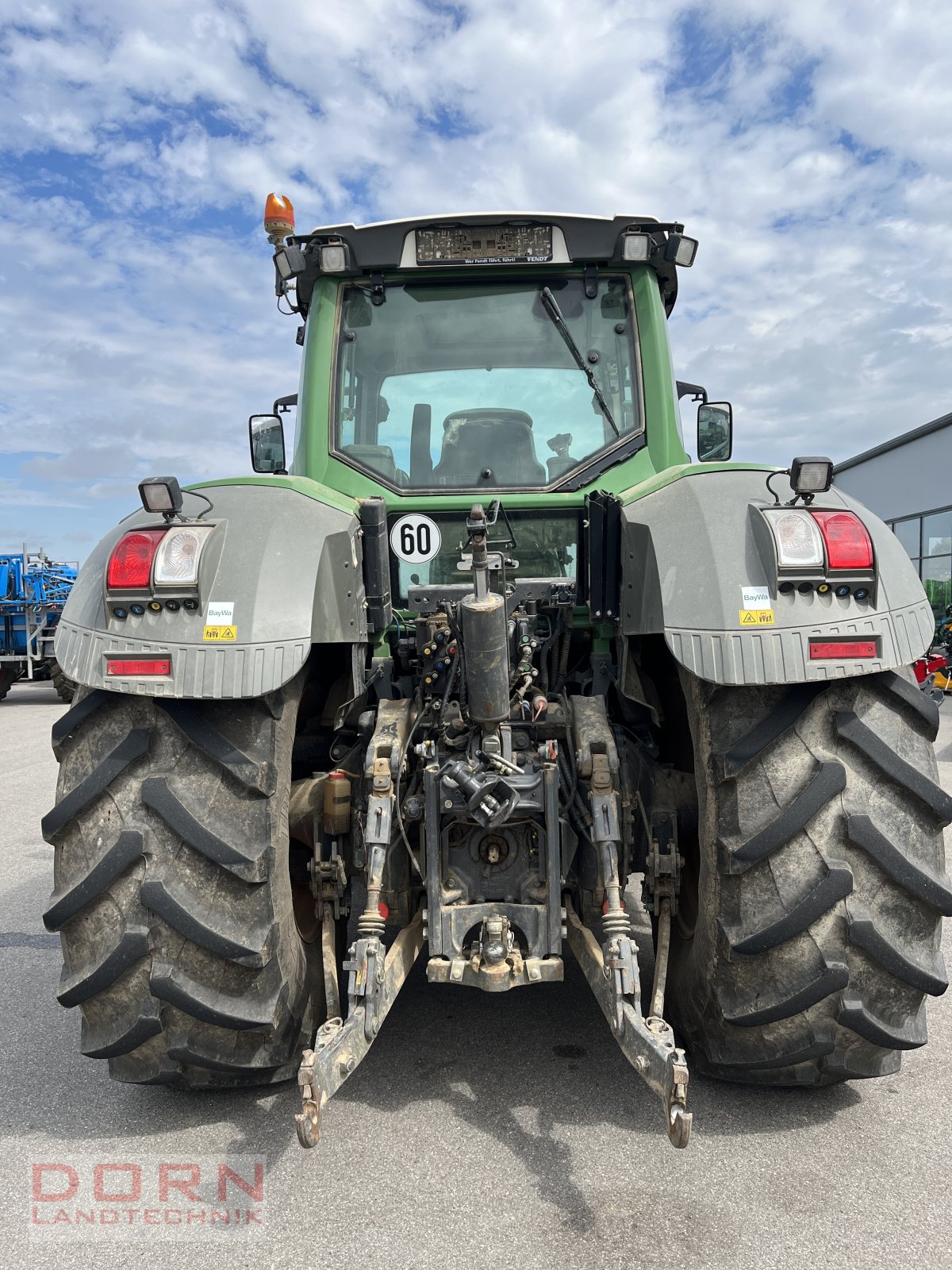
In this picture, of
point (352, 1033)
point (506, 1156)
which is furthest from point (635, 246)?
point (506, 1156)

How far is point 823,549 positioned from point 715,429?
88.8 inches

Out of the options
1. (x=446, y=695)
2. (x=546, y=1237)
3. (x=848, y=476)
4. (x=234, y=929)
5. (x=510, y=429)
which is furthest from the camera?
(x=848, y=476)

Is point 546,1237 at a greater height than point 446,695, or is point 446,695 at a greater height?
point 446,695

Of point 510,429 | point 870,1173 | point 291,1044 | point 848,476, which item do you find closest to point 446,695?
point 291,1044

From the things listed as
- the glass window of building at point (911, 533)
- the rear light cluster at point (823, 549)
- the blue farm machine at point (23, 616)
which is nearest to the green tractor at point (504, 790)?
the rear light cluster at point (823, 549)

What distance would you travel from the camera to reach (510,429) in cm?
373

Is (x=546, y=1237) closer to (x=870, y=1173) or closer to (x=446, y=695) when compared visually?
(x=870, y=1173)

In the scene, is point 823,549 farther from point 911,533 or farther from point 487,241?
point 911,533

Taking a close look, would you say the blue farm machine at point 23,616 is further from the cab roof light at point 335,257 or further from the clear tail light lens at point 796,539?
the clear tail light lens at point 796,539

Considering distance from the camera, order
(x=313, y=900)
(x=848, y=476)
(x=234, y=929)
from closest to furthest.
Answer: (x=234, y=929)
(x=313, y=900)
(x=848, y=476)

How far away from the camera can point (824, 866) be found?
7.94 feet

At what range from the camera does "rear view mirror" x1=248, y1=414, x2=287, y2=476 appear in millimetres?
4652

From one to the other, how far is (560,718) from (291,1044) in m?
1.23

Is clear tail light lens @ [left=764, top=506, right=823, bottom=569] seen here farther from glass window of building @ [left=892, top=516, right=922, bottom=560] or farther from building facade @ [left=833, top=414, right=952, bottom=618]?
glass window of building @ [left=892, top=516, right=922, bottom=560]
